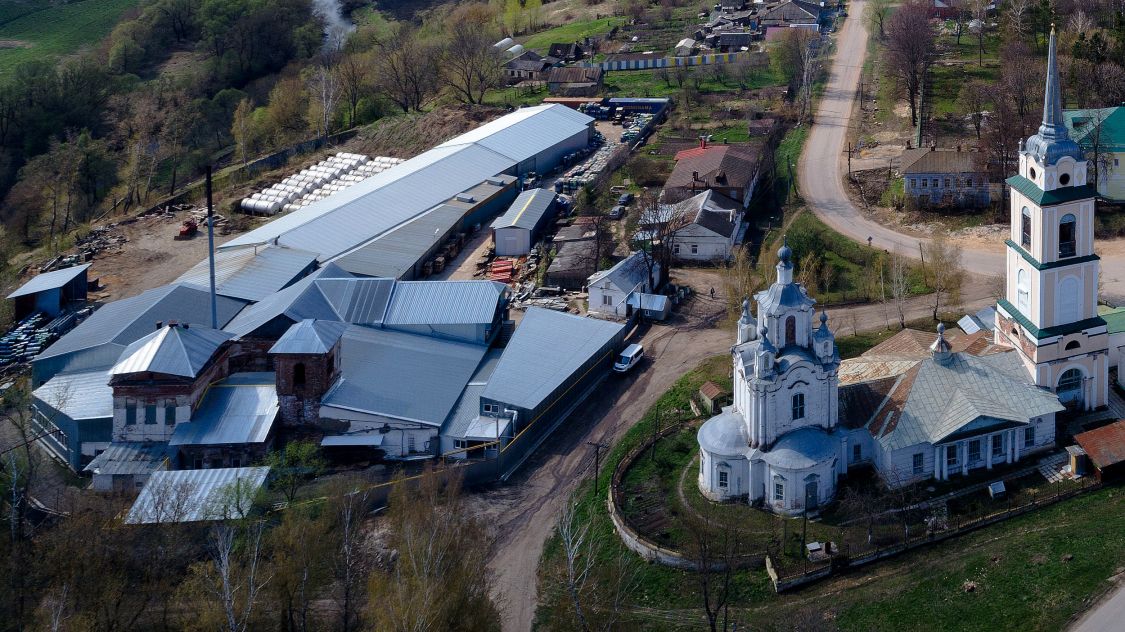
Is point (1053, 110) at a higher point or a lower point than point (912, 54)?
higher

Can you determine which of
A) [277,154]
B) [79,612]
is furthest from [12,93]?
[79,612]

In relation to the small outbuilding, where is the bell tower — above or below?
above

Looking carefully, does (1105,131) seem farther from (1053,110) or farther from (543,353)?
(543,353)

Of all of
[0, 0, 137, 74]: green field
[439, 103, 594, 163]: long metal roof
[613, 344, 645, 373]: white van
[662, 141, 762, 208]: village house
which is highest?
[0, 0, 137, 74]: green field

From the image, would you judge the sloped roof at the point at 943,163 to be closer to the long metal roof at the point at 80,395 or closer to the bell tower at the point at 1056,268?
the bell tower at the point at 1056,268

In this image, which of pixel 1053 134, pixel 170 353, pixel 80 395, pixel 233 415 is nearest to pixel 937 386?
pixel 1053 134

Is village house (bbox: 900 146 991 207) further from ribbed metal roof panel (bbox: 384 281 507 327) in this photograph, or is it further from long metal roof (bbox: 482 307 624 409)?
ribbed metal roof panel (bbox: 384 281 507 327)

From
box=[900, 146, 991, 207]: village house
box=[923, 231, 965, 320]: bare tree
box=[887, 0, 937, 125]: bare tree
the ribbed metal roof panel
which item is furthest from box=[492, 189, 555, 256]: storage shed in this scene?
box=[887, 0, 937, 125]: bare tree

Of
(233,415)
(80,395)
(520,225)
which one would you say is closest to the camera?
(233,415)
